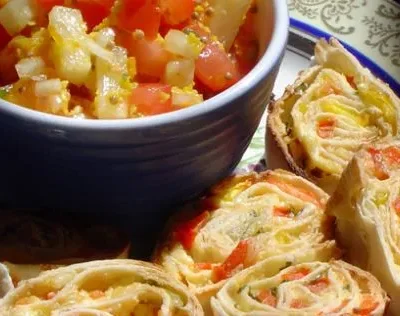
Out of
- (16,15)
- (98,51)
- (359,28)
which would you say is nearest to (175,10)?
(98,51)

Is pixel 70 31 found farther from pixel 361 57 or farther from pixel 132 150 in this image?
pixel 361 57

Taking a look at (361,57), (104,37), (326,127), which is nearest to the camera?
(104,37)

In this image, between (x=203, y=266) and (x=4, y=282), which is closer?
(x=4, y=282)

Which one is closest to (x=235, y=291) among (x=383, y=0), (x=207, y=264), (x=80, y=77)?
(x=207, y=264)

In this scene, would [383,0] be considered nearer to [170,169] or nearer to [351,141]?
[351,141]

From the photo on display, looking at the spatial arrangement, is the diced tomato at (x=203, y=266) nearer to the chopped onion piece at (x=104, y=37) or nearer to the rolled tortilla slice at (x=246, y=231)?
the rolled tortilla slice at (x=246, y=231)

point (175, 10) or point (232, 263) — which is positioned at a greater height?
point (175, 10)

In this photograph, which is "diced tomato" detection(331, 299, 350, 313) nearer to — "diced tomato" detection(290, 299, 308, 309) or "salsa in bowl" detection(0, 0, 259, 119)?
"diced tomato" detection(290, 299, 308, 309)

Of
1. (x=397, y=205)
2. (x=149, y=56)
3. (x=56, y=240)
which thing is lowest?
(x=56, y=240)

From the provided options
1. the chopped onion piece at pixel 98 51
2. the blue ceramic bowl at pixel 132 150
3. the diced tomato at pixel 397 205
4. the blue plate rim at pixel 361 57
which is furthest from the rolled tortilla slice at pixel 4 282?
the blue plate rim at pixel 361 57
